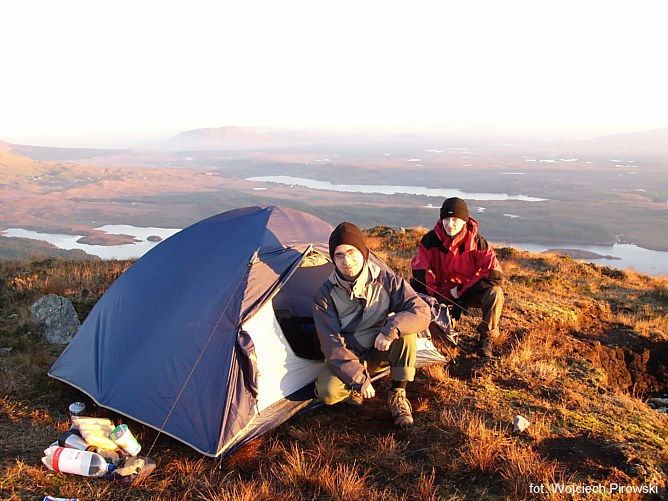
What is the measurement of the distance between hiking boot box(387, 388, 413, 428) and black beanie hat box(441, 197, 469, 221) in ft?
6.87

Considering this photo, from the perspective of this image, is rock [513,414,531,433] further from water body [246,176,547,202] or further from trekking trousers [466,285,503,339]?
water body [246,176,547,202]

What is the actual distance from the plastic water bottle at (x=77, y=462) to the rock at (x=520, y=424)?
3.09 meters

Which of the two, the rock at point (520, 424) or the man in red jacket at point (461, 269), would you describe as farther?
the man in red jacket at point (461, 269)

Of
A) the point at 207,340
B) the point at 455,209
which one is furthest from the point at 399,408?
the point at 455,209

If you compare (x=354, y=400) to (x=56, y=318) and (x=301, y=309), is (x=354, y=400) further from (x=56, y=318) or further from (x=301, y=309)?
(x=56, y=318)

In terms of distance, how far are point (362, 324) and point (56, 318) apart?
4.45 m

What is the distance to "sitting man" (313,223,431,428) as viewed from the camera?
3.99 meters

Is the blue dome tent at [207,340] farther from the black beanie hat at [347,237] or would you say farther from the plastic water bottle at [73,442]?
the black beanie hat at [347,237]

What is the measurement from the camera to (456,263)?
569 cm

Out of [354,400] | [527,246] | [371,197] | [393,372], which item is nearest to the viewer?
[393,372]

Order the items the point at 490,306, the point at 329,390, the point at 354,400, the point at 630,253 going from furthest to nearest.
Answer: the point at 630,253, the point at 490,306, the point at 354,400, the point at 329,390

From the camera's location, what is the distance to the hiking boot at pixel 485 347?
18.0 ft

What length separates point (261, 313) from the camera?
4.36 metres

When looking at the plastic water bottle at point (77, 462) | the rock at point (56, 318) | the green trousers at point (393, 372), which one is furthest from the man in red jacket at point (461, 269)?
the rock at point (56, 318)
